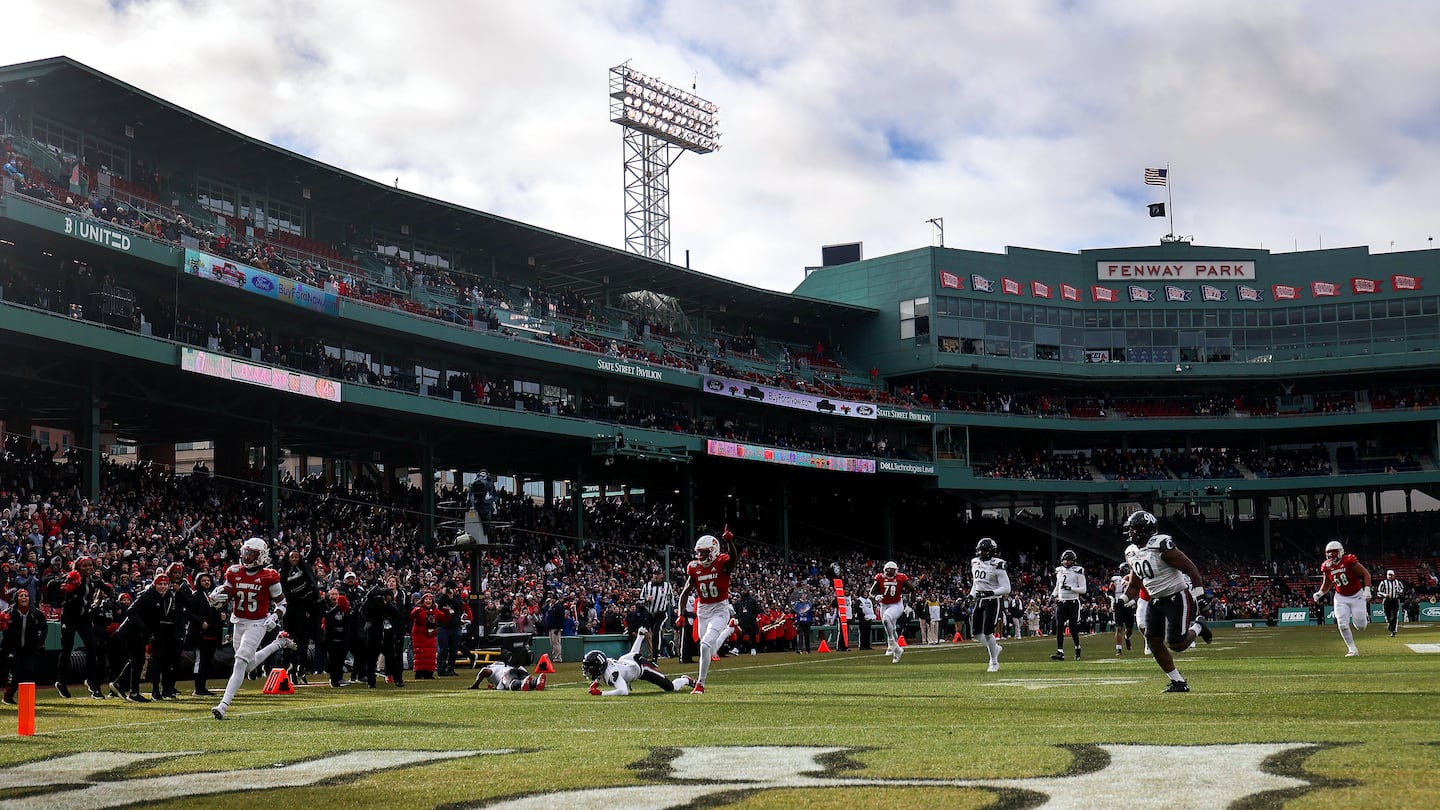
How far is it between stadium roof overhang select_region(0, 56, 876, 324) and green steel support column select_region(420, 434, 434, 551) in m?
10.0

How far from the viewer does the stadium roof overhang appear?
141ft

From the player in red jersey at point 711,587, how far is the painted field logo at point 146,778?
8.33 metres

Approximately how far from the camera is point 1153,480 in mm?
76250

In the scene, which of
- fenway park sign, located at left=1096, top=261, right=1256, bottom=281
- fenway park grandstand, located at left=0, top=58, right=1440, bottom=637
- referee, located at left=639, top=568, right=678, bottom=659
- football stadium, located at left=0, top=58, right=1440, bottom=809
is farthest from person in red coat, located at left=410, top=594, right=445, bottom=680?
fenway park sign, located at left=1096, top=261, right=1256, bottom=281

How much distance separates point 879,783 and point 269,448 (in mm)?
39583

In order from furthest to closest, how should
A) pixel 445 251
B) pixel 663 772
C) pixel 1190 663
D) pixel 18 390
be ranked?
pixel 445 251
pixel 18 390
pixel 1190 663
pixel 663 772

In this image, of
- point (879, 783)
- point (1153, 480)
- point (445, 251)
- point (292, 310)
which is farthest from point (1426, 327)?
point (879, 783)

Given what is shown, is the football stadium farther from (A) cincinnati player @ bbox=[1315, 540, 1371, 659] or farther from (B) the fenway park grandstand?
(B) the fenway park grandstand

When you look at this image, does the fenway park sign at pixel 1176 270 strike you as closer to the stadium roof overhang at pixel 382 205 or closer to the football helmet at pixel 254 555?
the stadium roof overhang at pixel 382 205

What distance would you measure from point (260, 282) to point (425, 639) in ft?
67.2

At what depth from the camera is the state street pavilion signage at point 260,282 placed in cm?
4144

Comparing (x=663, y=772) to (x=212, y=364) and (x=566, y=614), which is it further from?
(x=212, y=364)

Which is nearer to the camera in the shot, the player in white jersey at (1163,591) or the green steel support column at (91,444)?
the player in white jersey at (1163,591)

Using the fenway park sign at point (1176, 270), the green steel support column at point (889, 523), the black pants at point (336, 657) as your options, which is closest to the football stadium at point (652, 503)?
the black pants at point (336, 657)
